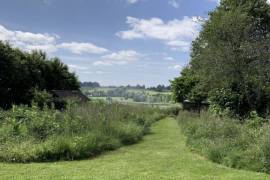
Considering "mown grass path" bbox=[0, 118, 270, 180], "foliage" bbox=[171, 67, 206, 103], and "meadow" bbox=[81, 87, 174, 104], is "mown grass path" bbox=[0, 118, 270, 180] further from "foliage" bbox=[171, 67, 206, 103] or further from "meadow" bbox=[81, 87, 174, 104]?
"meadow" bbox=[81, 87, 174, 104]

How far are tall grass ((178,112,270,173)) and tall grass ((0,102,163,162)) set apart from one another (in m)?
3.22

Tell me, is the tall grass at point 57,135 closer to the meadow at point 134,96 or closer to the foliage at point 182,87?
the foliage at point 182,87

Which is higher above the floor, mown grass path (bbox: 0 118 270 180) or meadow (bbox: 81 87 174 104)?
meadow (bbox: 81 87 174 104)

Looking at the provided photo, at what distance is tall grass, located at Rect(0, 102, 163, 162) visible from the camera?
1191 centimetres

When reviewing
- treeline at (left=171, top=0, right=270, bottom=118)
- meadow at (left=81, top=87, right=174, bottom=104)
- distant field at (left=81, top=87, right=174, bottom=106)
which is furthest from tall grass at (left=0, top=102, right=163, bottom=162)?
meadow at (left=81, top=87, right=174, bottom=104)

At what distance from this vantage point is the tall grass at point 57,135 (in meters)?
11.9

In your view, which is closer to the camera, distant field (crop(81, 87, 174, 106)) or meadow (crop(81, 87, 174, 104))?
distant field (crop(81, 87, 174, 106))

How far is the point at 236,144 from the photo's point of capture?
12250 mm

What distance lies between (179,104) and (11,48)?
21336 millimetres

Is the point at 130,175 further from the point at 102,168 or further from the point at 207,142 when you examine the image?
the point at 207,142

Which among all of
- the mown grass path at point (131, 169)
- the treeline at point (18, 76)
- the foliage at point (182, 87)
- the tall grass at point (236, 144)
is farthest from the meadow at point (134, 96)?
the mown grass path at point (131, 169)

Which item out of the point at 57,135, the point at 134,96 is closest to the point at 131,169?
the point at 57,135

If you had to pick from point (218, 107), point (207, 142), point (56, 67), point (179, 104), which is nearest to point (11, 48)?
point (56, 67)

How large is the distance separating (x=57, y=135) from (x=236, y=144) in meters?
5.61
